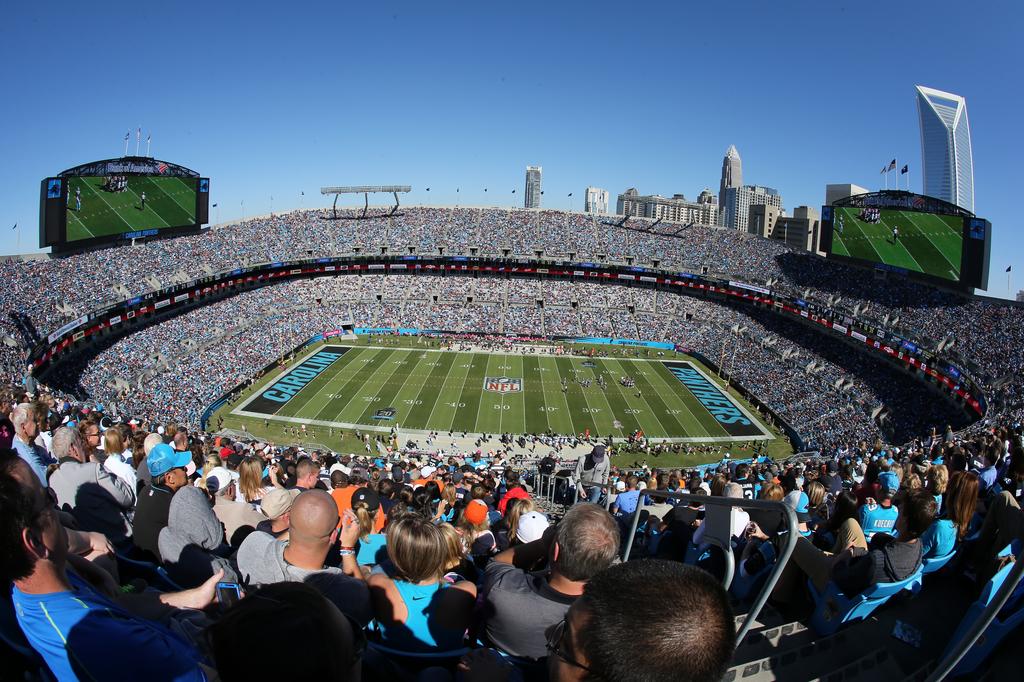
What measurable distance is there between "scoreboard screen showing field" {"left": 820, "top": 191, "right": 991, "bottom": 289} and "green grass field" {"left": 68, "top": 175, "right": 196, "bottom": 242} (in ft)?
208

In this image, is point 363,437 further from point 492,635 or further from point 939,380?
point 939,380

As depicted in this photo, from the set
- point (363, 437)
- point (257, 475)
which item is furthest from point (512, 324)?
point (257, 475)

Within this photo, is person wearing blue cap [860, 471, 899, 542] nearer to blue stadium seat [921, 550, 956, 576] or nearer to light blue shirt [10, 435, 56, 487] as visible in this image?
blue stadium seat [921, 550, 956, 576]

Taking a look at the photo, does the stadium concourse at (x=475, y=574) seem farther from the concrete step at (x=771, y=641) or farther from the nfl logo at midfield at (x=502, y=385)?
the nfl logo at midfield at (x=502, y=385)

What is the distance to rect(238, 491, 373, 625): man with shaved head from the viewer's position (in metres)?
3.57

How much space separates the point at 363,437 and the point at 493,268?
40.1 metres

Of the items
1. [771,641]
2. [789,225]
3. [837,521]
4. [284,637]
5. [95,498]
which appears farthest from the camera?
[789,225]

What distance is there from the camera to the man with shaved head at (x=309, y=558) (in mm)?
3574

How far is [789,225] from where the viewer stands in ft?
508

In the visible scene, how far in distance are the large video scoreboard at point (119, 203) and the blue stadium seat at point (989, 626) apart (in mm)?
58827

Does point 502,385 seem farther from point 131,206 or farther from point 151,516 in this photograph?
point 151,516

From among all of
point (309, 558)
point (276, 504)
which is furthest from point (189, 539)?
point (309, 558)

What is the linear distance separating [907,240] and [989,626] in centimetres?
5690

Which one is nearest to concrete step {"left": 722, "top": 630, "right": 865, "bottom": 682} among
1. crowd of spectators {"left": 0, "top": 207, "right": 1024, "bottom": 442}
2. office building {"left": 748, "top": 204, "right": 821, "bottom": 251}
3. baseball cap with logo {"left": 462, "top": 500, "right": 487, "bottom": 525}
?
baseball cap with logo {"left": 462, "top": 500, "right": 487, "bottom": 525}
